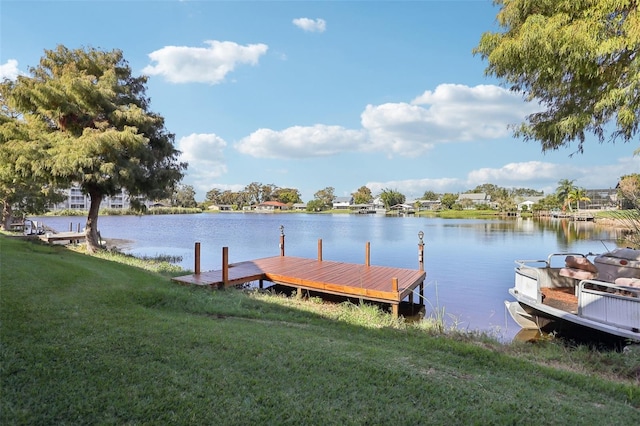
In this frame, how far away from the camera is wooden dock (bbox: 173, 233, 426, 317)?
8.16m

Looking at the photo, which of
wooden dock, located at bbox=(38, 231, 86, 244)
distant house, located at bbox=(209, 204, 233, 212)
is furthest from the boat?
distant house, located at bbox=(209, 204, 233, 212)

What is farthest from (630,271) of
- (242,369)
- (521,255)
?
(521,255)

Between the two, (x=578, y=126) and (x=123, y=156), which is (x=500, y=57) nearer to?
(x=578, y=126)

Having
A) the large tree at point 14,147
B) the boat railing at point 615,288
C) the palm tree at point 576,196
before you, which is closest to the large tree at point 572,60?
the boat railing at point 615,288

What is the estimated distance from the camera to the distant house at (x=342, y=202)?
114863 millimetres

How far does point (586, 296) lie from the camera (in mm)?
5934

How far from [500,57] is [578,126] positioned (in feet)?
4.99

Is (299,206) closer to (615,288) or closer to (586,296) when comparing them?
(586,296)

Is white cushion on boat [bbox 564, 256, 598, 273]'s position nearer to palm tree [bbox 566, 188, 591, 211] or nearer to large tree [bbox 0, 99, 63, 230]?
large tree [bbox 0, 99, 63, 230]

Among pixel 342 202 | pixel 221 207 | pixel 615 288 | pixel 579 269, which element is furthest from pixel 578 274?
pixel 221 207

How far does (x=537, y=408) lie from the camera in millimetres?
2947

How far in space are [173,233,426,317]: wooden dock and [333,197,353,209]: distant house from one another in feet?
338

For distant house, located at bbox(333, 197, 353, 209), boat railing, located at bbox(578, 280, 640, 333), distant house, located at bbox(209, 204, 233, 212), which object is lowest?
boat railing, located at bbox(578, 280, 640, 333)

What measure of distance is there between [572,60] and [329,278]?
6.65 metres
